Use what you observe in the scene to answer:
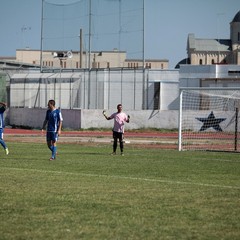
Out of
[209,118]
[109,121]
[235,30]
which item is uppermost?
[235,30]

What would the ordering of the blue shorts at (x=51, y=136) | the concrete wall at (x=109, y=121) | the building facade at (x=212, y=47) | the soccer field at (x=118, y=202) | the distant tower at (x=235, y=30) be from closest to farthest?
the soccer field at (x=118, y=202) → the blue shorts at (x=51, y=136) → the concrete wall at (x=109, y=121) → the building facade at (x=212, y=47) → the distant tower at (x=235, y=30)

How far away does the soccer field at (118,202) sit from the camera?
9039 millimetres

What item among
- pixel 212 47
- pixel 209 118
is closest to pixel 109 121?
pixel 209 118

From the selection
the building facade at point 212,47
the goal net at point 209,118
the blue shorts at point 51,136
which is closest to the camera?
the blue shorts at point 51,136

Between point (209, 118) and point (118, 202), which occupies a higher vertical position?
point (209, 118)

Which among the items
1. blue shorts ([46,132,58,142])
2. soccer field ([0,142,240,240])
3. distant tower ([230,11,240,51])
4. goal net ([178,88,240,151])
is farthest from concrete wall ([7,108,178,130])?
distant tower ([230,11,240,51])

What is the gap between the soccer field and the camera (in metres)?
9.04

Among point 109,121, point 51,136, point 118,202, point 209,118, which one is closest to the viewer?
point 118,202

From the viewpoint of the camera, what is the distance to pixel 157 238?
8578mm

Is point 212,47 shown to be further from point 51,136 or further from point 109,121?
point 51,136

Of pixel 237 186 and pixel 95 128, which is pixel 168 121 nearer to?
pixel 95 128

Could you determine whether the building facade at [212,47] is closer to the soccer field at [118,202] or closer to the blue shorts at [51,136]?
the blue shorts at [51,136]

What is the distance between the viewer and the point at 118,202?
1153 centimetres

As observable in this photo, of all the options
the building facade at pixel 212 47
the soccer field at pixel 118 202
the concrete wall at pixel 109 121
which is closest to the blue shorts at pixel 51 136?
the soccer field at pixel 118 202
